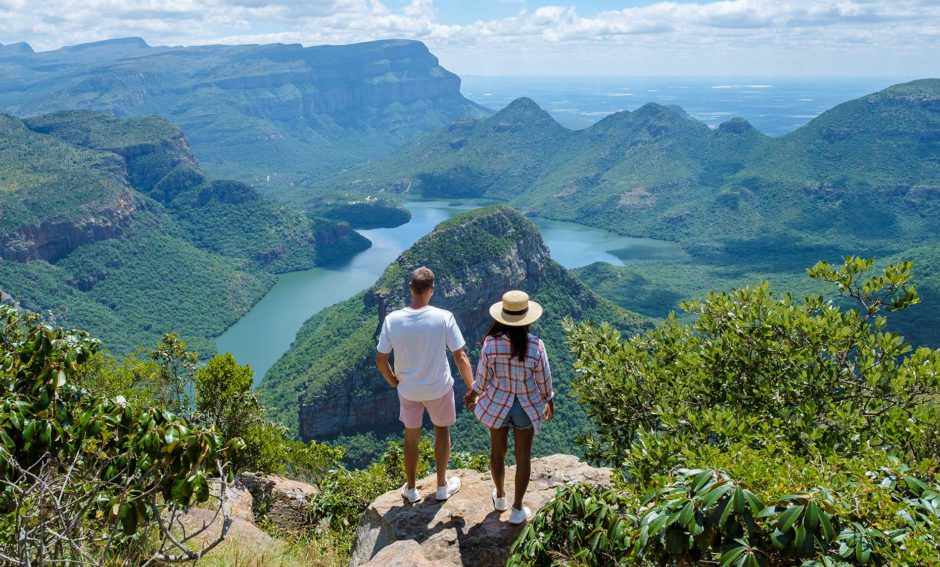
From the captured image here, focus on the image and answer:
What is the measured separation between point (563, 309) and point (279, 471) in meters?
41.0

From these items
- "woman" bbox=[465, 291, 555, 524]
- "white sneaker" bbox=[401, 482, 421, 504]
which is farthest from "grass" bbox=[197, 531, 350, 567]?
"woman" bbox=[465, 291, 555, 524]

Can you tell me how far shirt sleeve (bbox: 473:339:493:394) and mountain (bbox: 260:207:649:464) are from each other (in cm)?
3360

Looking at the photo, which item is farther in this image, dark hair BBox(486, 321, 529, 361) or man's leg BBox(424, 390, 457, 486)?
man's leg BBox(424, 390, 457, 486)

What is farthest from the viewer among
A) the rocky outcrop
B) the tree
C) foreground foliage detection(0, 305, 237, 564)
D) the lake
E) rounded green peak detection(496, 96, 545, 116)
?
rounded green peak detection(496, 96, 545, 116)

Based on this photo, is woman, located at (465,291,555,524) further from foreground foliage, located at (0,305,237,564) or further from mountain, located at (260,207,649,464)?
mountain, located at (260,207,649,464)

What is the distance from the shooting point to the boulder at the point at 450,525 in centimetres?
590

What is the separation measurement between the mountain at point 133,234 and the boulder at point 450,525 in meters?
59.7

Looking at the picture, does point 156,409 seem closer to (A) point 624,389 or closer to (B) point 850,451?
(A) point 624,389

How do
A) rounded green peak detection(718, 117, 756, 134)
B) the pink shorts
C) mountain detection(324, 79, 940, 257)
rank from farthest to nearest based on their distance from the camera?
rounded green peak detection(718, 117, 756, 134)
mountain detection(324, 79, 940, 257)
the pink shorts

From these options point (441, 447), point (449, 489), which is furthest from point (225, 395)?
point (441, 447)

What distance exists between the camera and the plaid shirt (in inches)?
233

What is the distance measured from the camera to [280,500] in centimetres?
1088

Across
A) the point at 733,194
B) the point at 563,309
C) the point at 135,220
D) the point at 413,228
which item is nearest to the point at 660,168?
the point at 733,194

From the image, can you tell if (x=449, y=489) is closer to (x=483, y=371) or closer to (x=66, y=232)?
(x=483, y=371)
